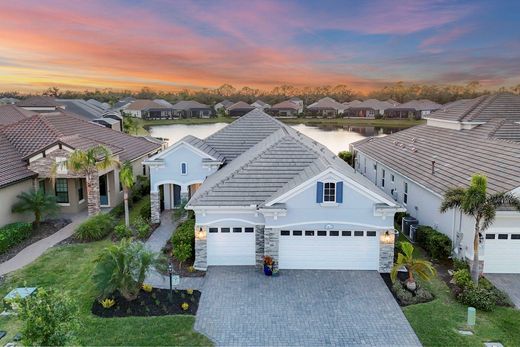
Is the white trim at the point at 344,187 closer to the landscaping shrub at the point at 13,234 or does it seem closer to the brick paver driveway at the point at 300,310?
the brick paver driveway at the point at 300,310

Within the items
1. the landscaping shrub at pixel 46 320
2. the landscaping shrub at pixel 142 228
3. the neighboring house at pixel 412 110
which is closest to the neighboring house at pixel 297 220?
the landscaping shrub at pixel 142 228

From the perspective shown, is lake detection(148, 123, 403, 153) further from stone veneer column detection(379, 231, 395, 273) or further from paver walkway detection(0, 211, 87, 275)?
stone veneer column detection(379, 231, 395, 273)

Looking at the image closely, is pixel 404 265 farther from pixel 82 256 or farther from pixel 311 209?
pixel 82 256

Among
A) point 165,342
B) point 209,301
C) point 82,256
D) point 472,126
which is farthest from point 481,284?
point 82,256

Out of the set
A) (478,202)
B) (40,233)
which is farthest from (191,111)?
(478,202)

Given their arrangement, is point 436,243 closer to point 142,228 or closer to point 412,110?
point 142,228

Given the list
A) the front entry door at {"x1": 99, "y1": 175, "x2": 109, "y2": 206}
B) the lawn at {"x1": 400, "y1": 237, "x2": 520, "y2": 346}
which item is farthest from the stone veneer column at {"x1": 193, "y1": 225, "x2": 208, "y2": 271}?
the front entry door at {"x1": 99, "y1": 175, "x2": 109, "y2": 206}

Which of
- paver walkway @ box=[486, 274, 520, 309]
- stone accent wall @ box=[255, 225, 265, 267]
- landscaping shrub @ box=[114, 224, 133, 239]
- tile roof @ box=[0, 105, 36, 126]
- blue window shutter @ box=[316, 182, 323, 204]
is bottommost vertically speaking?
paver walkway @ box=[486, 274, 520, 309]
